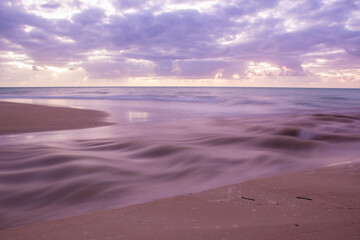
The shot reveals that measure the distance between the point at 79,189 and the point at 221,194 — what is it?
1.58 m

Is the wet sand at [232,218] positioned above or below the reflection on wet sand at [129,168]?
above

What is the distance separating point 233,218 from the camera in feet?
5.74

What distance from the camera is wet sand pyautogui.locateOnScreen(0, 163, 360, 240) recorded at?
1.55 metres

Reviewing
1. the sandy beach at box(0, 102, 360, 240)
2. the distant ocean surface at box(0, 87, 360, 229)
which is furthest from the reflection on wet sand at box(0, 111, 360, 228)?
the sandy beach at box(0, 102, 360, 240)

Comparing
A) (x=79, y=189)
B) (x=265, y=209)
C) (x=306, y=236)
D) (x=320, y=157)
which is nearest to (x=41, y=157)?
(x=79, y=189)

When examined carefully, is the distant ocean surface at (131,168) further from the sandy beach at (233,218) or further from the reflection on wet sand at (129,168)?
the sandy beach at (233,218)

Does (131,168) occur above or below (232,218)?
below

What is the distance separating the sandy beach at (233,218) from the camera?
1.55 metres

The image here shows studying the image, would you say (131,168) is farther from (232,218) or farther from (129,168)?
(232,218)

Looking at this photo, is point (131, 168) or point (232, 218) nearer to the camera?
point (232, 218)

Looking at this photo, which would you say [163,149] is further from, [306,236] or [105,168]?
[306,236]

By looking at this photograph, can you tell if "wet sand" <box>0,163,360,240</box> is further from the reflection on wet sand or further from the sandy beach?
the reflection on wet sand

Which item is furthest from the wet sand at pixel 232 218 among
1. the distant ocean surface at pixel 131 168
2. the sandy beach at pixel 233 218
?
the distant ocean surface at pixel 131 168

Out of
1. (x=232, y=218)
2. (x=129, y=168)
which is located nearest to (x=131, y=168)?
(x=129, y=168)
